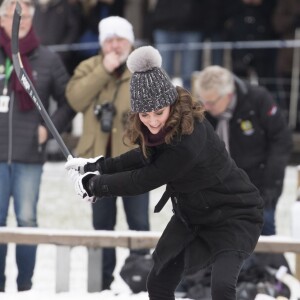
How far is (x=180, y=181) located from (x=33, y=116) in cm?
176

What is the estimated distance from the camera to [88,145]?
6199 millimetres

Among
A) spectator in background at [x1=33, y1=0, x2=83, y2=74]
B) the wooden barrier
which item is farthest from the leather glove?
spectator in background at [x1=33, y1=0, x2=83, y2=74]

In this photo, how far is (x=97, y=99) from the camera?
6227 millimetres

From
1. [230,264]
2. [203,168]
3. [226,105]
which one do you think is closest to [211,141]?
[203,168]

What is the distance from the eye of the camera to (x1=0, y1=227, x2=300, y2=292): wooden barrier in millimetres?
5695

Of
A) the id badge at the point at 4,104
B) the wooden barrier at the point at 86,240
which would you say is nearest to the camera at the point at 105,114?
the id badge at the point at 4,104

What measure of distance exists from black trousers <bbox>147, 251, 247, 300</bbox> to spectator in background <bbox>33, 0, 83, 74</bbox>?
17.7 ft

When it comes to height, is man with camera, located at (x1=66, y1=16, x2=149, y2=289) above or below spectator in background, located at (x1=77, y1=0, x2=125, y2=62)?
below

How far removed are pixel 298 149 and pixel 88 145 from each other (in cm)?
421

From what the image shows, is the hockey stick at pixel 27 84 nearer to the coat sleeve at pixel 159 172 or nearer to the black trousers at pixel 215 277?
the coat sleeve at pixel 159 172

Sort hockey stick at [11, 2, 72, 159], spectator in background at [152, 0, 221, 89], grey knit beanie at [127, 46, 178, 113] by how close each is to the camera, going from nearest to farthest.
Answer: grey knit beanie at [127, 46, 178, 113] < hockey stick at [11, 2, 72, 159] < spectator in background at [152, 0, 221, 89]

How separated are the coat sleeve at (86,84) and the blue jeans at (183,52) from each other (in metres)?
3.32

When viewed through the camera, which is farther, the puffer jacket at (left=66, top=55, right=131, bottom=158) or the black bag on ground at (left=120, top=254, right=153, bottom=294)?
the puffer jacket at (left=66, top=55, right=131, bottom=158)

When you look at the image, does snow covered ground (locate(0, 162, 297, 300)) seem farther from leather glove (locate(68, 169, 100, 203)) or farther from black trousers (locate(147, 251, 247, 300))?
leather glove (locate(68, 169, 100, 203))
